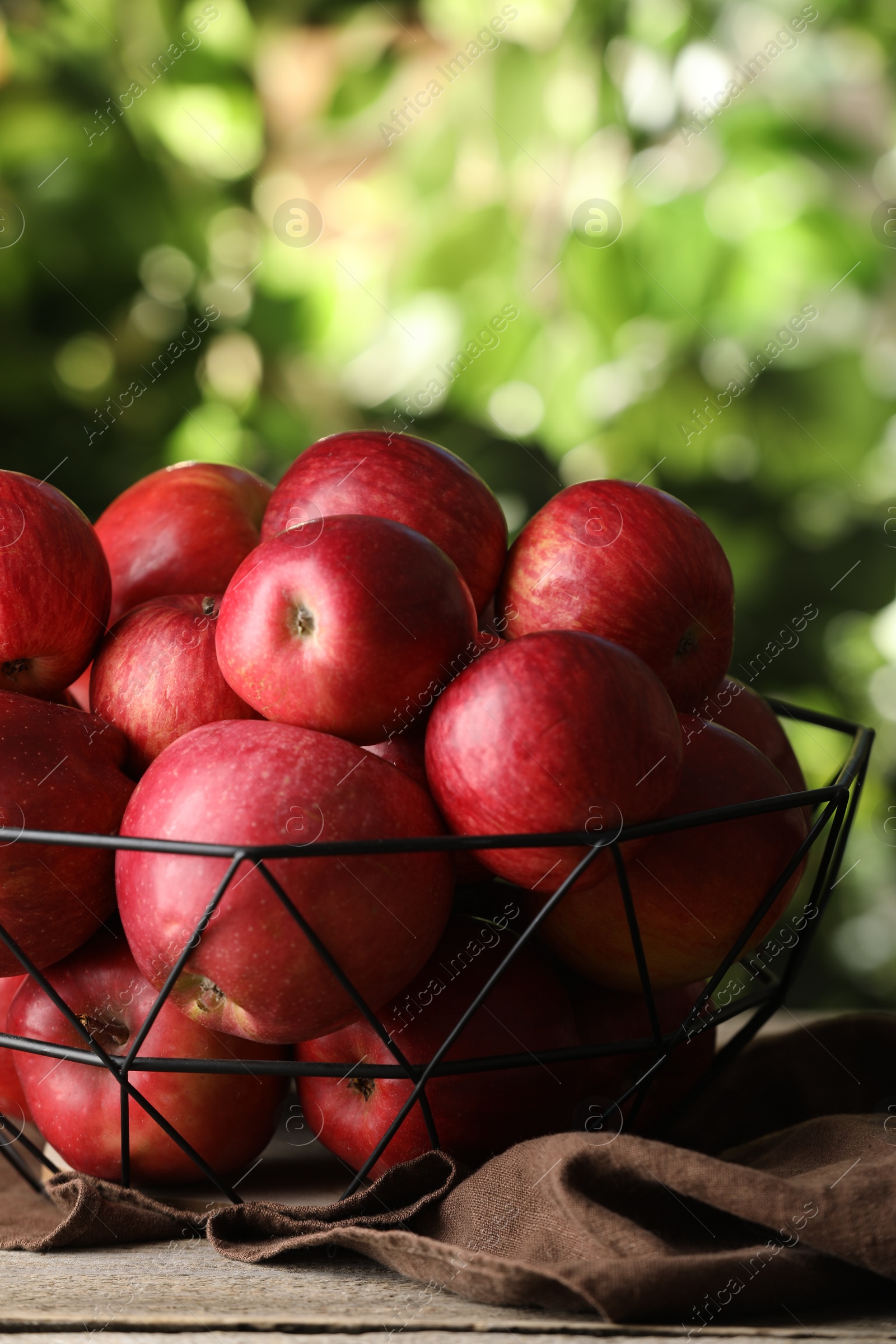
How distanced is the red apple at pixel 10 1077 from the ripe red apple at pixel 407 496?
0.27 meters

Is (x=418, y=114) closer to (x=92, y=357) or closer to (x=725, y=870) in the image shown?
(x=92, y=357)

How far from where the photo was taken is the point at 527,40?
4.70 feet

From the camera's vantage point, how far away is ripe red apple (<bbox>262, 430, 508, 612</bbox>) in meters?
0.56

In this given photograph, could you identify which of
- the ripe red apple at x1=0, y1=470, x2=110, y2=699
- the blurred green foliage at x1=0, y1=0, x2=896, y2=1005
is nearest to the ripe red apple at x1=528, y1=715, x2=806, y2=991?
the ripe red apple at x1=0, y1=470, x2=110, y2=699

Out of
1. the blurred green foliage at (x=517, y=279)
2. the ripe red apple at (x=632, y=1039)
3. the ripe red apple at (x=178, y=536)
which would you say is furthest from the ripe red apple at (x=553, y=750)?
the blurred green foliage at (x=517, y=279)

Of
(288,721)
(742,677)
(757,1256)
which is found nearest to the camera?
(757,1256)

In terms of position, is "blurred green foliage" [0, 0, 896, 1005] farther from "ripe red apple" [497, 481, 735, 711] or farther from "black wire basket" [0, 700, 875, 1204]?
"black wire basket" [0, 700, 875, 1204]

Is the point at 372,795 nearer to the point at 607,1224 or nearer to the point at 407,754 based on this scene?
the point at 407,754

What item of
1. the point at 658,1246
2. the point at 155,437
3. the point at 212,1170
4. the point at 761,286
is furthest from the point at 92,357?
the point at 658,1246

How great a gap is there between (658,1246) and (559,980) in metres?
0.14

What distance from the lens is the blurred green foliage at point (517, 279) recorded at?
4.31ft

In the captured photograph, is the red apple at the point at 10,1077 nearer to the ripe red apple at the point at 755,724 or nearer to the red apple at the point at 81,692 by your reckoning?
the red apple at the point at 81,692

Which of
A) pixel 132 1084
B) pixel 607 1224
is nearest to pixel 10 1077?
pixel 132 1084

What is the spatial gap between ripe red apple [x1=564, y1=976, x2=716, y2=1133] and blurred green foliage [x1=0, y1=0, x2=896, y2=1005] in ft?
2.65
